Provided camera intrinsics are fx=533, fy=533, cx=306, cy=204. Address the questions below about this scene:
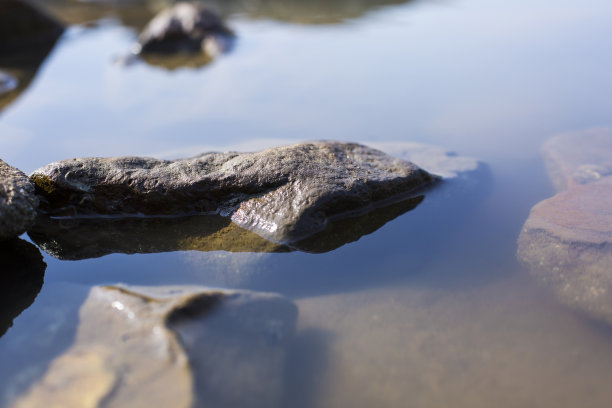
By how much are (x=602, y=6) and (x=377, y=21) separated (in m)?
3.27

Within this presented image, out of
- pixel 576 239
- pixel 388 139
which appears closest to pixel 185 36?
pixel 388 139

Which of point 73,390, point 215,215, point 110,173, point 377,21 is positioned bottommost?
point 73,390

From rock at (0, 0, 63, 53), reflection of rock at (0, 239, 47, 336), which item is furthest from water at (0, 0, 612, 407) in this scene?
rock at (0, 0, 63, 53)

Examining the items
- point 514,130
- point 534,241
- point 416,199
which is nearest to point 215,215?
point 416,199

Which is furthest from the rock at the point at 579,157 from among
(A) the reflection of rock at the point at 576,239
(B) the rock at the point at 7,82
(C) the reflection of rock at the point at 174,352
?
(B) the rock at the point at 7,82

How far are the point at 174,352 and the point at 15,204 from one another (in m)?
1.42

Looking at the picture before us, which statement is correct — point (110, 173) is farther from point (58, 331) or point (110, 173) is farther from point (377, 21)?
point (377, 21)

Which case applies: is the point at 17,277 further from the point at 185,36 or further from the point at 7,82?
the point at 185,36

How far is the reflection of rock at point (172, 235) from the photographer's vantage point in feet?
9.98

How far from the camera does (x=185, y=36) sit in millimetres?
7992

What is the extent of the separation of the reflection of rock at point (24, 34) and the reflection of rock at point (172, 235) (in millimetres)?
5200

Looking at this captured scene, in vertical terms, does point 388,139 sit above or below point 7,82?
below

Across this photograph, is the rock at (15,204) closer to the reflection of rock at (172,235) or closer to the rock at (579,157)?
the reflection of rock at (172,235)

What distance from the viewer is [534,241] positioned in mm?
3000
